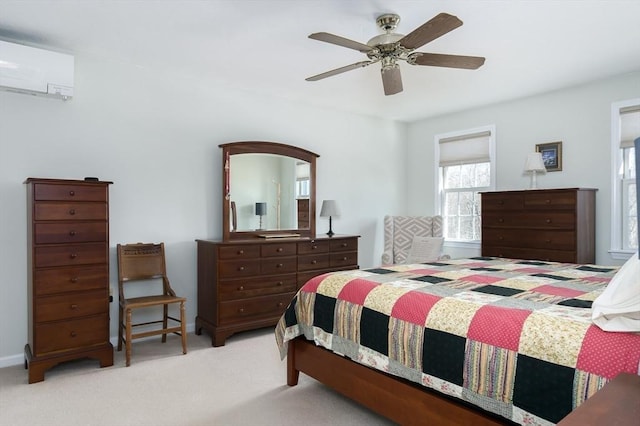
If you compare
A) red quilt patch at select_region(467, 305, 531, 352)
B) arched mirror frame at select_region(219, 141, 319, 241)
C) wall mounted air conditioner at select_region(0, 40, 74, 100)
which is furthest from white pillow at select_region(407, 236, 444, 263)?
wall mounted air conditioner at select_region(0, 40, 74, 100)

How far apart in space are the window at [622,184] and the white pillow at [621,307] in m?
2.96

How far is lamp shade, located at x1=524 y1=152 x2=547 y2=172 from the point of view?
4.35 m

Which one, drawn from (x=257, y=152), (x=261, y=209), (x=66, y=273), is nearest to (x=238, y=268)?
(x=261, y=209)

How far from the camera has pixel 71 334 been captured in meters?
2.97

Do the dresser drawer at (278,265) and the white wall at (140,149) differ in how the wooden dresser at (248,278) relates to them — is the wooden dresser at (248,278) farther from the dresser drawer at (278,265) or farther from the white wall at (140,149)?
the white wall at (140,149)

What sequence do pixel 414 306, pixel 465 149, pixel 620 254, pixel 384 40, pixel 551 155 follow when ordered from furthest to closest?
pixel 465 149
pixel 551 155
pixel 620 254
pixel 384 40
pixel 414 306

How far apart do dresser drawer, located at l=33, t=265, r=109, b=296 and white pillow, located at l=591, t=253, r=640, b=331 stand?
122 inches

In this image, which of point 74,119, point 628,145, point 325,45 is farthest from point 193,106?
point 628,145

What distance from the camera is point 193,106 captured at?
13.4ft

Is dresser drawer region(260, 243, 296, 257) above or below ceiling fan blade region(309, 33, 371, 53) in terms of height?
below

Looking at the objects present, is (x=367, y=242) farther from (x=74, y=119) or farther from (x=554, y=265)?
(x=74, y=119)

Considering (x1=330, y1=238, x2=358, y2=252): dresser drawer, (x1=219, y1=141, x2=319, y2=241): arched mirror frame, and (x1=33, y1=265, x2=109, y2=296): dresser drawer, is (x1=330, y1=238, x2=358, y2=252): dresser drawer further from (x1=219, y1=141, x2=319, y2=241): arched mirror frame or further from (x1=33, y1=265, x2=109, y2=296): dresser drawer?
(x1=33, y1=265, x2=109, y2=296): dresser drawer

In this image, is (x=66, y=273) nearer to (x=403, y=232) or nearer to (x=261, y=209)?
(x=261, y=209)

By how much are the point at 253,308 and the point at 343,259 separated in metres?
1.24
